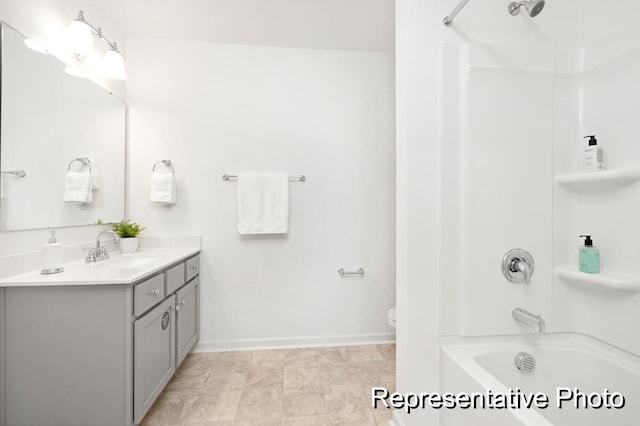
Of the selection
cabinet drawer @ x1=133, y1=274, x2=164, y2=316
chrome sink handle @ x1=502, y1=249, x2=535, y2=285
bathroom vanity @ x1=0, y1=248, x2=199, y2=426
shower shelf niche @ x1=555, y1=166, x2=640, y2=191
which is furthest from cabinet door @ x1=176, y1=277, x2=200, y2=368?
shower shelf niche @ x1=555, y1=166, x2=640, y2=191

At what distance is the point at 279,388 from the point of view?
1777mm

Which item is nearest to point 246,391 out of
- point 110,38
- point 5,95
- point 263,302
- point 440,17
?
point 263,302

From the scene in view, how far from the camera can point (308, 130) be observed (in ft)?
7.72

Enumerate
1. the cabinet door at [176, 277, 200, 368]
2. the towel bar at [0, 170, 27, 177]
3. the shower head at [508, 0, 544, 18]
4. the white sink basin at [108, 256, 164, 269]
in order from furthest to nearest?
the cabinet door at [176, 277, 200, 368]
the white sink basin at [108, 256, 164, 269]
the towel bar at [0, 170, 27, 177]
the shower head at [508, 0, 544, 18]

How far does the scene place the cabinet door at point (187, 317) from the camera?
1812 millimetres

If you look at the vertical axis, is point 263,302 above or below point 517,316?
below

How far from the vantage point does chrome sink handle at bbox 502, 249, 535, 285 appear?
1.29m

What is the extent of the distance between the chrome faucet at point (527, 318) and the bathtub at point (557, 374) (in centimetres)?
12

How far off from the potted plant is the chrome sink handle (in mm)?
2350

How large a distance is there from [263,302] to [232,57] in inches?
80.1

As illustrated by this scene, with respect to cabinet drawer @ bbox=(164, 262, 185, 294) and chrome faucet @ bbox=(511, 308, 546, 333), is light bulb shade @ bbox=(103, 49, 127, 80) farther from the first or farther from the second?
chrome faucet @ bbox=(511, 308, 546, 333)

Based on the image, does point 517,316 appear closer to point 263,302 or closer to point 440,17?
point 440,17

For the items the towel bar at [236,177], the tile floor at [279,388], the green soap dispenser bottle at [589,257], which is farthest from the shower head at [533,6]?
the tile floor at [279,388]

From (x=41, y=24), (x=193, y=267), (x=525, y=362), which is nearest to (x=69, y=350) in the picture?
(x=193, y=267)
